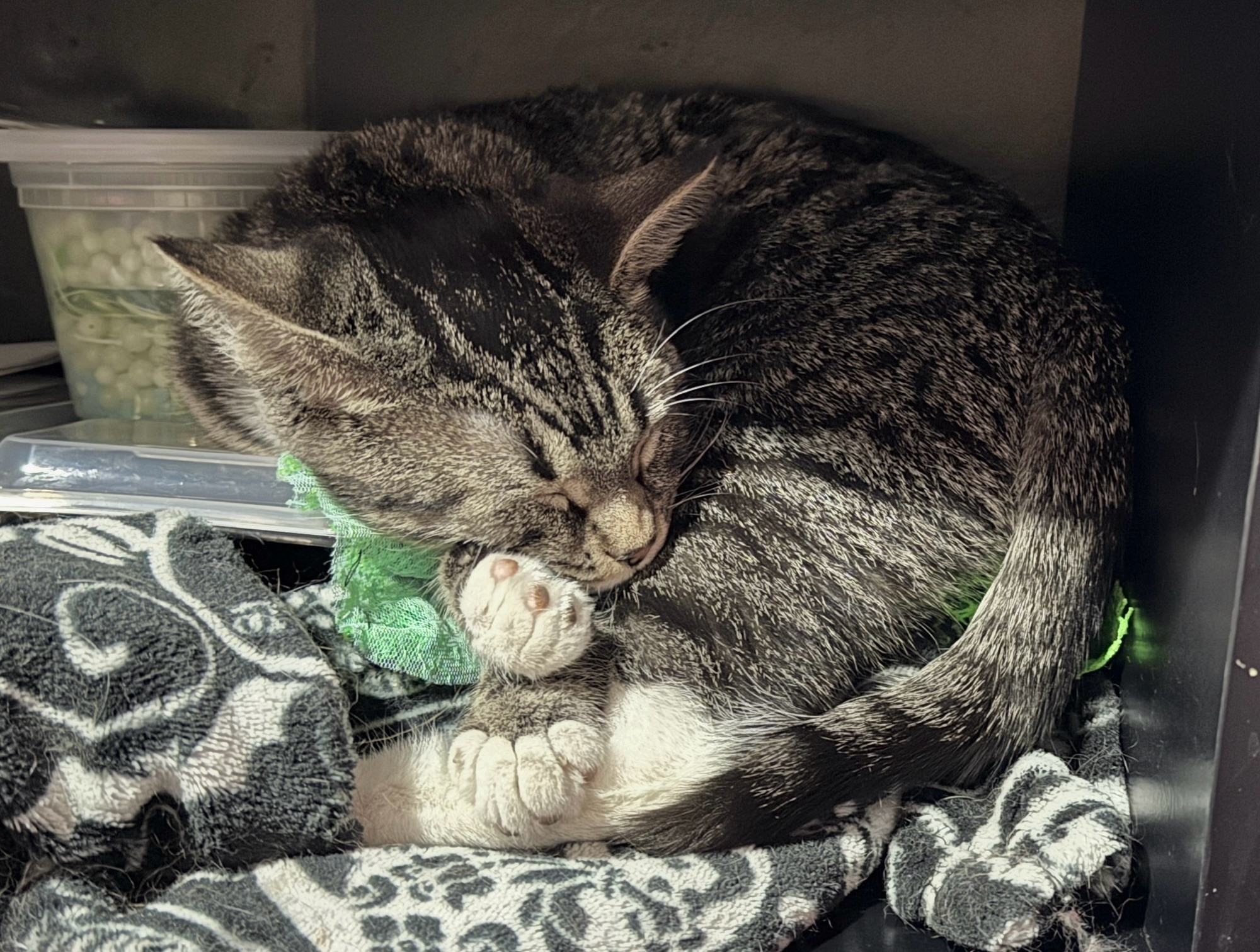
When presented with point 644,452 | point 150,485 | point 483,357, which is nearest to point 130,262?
point 150,485

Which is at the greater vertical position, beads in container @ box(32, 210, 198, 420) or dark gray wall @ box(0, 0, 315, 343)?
dark gray wall @ box(0, 0, 315, 343)

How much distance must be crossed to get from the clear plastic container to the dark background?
2.02ft

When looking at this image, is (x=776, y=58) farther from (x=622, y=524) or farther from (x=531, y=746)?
(x=531, y=746)

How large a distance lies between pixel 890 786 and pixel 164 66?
1.50m

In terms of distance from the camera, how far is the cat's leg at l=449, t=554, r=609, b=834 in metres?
0.97

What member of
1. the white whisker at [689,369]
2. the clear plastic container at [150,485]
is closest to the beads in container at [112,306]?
the clear plastic container at [150,485]

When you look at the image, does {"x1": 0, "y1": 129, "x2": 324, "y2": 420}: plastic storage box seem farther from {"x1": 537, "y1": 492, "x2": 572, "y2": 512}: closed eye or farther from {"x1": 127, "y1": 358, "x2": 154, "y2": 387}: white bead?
{"x1": 537, "y1": 492, "x2": 572, "y2": 512}: closed eye

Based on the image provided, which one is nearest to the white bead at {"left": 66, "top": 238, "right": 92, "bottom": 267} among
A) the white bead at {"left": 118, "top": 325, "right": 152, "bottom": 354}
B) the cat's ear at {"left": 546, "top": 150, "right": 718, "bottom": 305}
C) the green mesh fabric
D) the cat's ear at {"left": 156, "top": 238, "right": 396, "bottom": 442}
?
the white bead at {"left": 118, "top": 325, "right": 152, "bottom": 354}

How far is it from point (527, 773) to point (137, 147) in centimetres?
93

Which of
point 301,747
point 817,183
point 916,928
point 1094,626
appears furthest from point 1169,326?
point 301,747

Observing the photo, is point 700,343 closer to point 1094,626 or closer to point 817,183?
point 817,183

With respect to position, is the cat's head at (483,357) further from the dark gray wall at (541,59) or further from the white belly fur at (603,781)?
the dark gray wall at (541,59)

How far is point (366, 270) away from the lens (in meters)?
1.07

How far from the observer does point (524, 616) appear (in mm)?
1033
